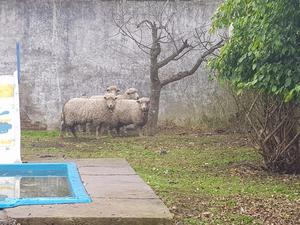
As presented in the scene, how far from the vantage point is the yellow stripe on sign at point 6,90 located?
34.7 feet

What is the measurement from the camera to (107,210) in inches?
216

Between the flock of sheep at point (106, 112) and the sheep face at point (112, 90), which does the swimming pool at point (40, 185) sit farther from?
the sheep face at point (112, 90)

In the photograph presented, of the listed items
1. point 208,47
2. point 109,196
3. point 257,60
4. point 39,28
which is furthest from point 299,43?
point 39,28

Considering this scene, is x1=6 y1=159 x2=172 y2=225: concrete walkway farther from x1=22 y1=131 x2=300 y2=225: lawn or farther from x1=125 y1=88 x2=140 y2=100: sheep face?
x1=125 y1=88 x2=140 y2=100: sheep face

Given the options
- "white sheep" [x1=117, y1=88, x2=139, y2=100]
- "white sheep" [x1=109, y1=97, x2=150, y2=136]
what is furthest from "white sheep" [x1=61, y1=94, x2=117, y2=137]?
"white sheep" [x1=117, y1=88, x2=139, y2=100]

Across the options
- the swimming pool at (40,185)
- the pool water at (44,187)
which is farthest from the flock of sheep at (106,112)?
the pool water at (44,187)

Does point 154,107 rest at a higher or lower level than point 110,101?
lower

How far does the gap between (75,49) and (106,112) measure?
256cm

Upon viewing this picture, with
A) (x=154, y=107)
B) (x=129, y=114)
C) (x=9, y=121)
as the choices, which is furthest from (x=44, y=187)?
(x=154, y=107)

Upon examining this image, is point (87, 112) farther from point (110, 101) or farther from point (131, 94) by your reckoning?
point (131, 94)

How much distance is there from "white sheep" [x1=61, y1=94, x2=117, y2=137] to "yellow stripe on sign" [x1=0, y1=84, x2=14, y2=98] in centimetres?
381

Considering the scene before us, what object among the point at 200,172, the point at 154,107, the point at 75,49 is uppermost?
the point at 75,49

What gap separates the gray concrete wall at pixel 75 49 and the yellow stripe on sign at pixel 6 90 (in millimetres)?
5636

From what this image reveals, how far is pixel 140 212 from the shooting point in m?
5.44
